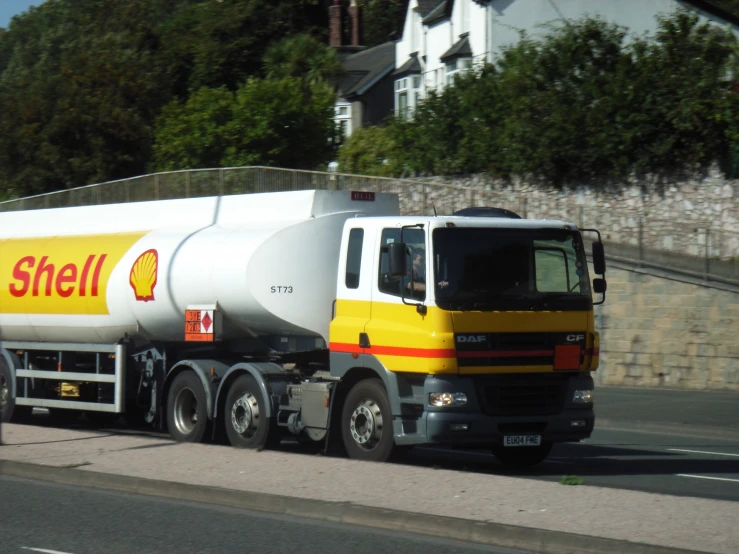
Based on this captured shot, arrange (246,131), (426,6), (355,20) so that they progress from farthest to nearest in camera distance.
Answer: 1. (355,20)
2. (426,6)
3. (246,131)

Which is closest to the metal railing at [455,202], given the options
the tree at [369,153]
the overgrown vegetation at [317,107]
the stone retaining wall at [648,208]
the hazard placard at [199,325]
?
the stone retaining wall at [648,208]

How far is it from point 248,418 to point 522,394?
11.8 feet

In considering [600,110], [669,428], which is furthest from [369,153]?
[669,428]

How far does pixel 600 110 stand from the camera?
26.9m

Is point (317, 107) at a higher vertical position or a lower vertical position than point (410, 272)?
higher

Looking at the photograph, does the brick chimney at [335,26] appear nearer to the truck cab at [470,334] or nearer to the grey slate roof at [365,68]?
the grey slate roof at [365,68]

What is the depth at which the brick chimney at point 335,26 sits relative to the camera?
6138 centimetres

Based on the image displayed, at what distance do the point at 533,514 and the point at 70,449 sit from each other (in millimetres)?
6581

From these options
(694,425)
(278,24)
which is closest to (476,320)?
(694,425)

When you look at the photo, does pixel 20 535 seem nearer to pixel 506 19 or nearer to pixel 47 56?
pixel 506 19

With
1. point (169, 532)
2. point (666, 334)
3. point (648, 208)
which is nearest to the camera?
point (169, 532)

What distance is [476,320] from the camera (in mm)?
11711

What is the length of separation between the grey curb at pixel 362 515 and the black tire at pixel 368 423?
97.9 inches

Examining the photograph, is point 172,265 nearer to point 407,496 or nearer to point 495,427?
point 495,427
